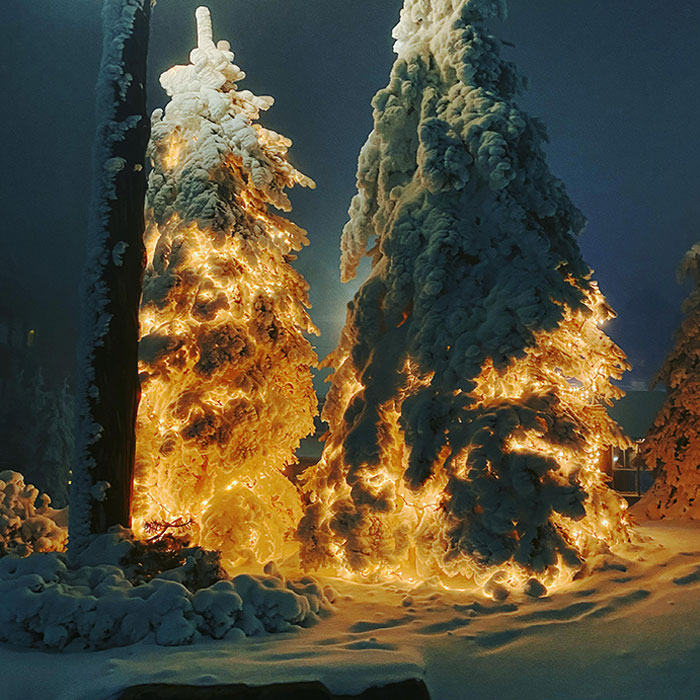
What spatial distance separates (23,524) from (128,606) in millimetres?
3190

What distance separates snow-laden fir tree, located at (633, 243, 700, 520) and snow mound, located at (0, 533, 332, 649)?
671 cm

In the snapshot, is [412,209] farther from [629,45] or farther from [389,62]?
[629,45]

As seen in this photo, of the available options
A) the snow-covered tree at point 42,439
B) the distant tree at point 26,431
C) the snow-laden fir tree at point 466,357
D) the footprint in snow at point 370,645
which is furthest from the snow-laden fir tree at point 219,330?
the distant tree at point 26,431

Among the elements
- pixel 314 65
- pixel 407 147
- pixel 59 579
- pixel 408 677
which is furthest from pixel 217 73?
pixel 314 65

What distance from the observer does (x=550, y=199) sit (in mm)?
6309

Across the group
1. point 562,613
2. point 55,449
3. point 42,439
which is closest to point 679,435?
point 562,613

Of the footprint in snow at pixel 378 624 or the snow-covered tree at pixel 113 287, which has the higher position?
the snow-covered tree at pixel 113 287

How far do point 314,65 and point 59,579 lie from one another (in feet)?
59.3

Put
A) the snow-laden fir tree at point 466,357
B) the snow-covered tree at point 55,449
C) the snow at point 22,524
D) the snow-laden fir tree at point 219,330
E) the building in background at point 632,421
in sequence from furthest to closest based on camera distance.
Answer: the snow-covered tree at point 55,449, the building in background at point 632,421, the snow-laden fir tree at point 219,330, the snow at point 22,524, the snow-laden fir tree at point 466,357

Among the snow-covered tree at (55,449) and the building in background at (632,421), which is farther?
the snow-covered tree at (55,449)

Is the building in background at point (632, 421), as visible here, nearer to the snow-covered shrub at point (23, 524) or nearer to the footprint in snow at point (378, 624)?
the footprint in snow at point (378, 624)

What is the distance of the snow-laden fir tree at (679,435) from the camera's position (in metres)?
9.08

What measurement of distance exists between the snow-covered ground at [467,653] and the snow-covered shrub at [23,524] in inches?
105

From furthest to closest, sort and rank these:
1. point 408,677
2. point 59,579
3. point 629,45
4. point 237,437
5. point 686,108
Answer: point 686,108 < point 629,45 < point 237,437 < point 59,579 < point 408,677
